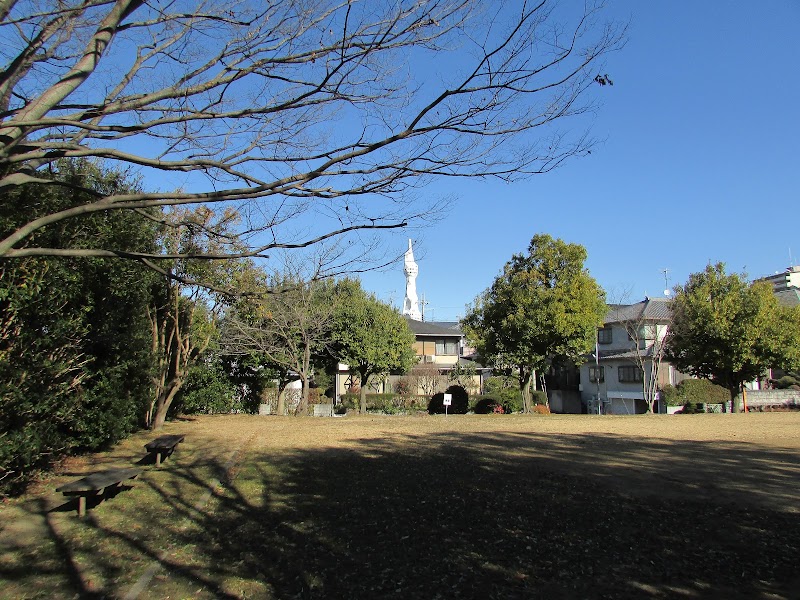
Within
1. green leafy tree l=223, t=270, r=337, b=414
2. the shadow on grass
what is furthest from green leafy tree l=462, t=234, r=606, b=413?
the shadow on grass

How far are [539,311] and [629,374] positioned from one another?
1529cm

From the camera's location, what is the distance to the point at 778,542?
5410mm

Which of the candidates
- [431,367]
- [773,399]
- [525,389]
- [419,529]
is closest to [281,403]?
[525,389]

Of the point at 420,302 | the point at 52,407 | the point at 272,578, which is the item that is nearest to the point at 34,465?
the point at 52,407

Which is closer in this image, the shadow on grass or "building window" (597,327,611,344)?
the shadow on grass

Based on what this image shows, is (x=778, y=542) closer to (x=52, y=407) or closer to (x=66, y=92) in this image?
(x=66, y=92)

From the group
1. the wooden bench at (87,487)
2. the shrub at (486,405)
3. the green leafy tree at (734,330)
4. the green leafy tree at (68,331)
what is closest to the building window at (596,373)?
the green leafy tree at (734,330)

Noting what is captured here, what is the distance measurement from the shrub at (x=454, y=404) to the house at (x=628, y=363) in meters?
9.61

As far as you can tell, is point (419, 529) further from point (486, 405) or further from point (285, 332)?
point (486, 405)

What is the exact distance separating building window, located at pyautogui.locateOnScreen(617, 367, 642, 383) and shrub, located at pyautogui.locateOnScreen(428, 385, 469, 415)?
496 inches

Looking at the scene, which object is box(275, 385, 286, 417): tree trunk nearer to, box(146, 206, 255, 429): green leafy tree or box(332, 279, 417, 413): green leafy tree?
box(332, 279, 417, 413): green leafy tree

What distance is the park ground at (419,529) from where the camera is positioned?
14.7ft

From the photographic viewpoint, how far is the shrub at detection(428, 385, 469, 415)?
3016 centimetres

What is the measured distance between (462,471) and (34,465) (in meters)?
6.31
